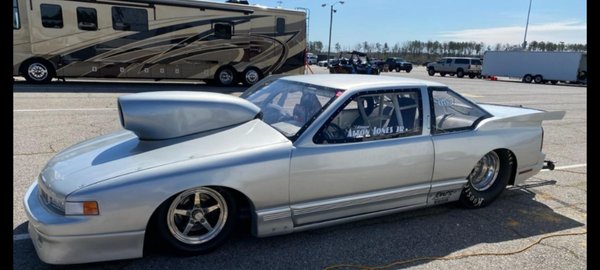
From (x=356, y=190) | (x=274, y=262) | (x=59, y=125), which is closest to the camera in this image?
(x=274, y=262)

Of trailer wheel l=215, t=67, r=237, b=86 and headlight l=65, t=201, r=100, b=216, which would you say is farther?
trailer wheel l=215, t=67, r=237, b=86

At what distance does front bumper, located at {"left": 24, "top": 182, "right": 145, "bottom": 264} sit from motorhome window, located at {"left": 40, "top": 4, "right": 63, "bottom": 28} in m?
12.8

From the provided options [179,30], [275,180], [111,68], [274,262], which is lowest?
[274,262]

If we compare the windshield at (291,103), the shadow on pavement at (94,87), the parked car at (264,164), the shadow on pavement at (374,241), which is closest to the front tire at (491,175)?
the parked car at (264,164)

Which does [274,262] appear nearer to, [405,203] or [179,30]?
[405,203]

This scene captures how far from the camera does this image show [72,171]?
2.76 metres

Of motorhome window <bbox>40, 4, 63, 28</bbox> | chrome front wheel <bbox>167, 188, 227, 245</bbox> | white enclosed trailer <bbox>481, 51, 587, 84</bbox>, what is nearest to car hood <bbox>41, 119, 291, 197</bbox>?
chrome front wheel <bbox>167, 188, 227, 245</bbox>

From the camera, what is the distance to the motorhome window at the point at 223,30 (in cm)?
1496

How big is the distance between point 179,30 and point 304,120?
40.9 feet

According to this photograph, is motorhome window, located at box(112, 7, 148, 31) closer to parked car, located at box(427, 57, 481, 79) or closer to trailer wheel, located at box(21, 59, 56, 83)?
trailer wheel, located at box(21, 59, 56, 83)

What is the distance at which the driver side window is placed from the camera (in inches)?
131

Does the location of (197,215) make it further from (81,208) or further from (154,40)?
(154,40)

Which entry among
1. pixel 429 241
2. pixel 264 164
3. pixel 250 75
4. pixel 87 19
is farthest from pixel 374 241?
pixel 87 19
